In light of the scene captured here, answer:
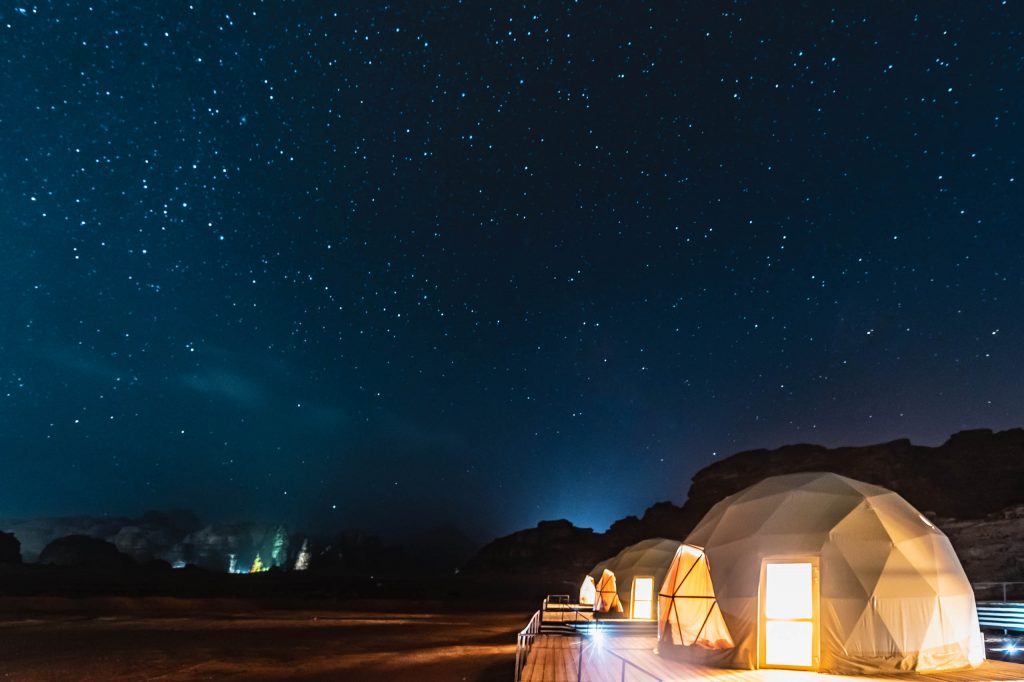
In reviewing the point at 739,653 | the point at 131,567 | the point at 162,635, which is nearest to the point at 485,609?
the point at 162,635

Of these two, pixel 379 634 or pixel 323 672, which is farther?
pixel 379 634

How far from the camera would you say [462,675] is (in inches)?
661

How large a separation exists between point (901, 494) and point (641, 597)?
7471cm

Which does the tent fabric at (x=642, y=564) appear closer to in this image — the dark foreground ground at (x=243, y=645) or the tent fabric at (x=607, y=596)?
the tent fabric at (x=607, y=596)

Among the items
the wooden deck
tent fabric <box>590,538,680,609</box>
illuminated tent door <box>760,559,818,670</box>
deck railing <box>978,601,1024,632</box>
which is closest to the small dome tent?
tent fabric <box>590,538,680,609</box>

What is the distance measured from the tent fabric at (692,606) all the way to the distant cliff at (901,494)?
90.1ft

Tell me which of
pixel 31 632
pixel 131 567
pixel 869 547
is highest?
pixel 869 547

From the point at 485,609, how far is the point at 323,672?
35.7 metres

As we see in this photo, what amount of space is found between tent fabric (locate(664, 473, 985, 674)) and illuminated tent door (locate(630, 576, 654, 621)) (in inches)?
551

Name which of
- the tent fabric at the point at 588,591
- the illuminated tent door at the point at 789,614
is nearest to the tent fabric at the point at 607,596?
the tent fabric at the point at 588,591

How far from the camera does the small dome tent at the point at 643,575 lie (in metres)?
26.5

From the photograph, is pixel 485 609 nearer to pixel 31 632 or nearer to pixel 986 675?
pixel 31 632

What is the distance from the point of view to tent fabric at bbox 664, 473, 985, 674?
1153 cm

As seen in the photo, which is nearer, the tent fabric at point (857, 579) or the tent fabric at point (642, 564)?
the tent fabric at point (857, 579)
